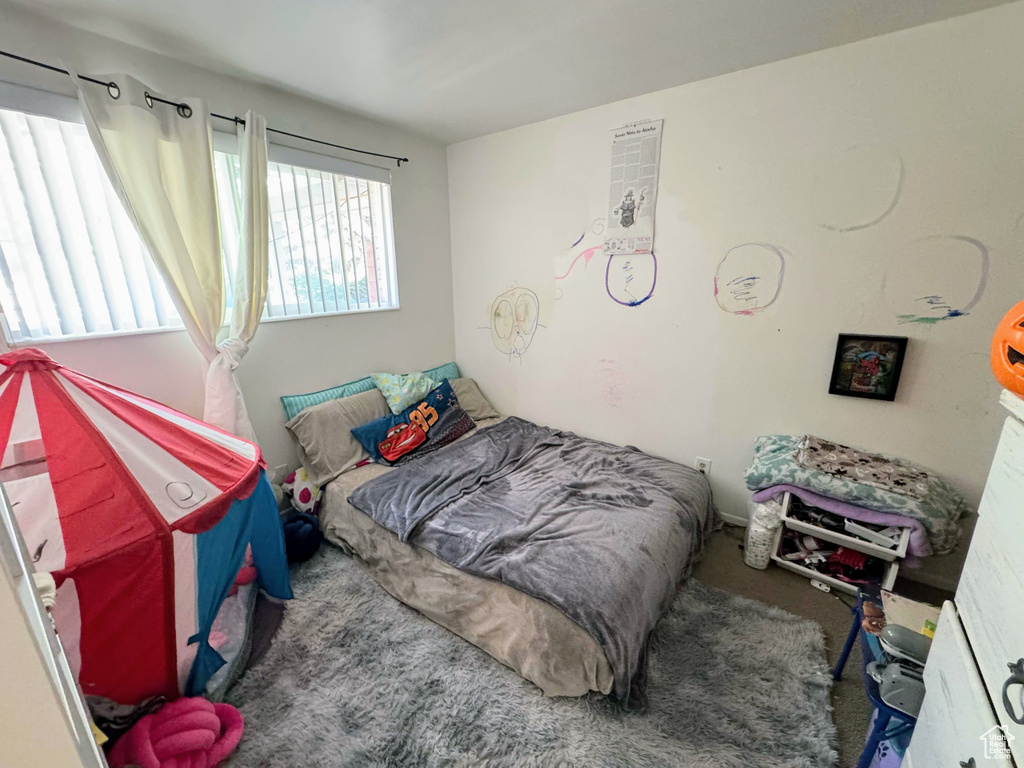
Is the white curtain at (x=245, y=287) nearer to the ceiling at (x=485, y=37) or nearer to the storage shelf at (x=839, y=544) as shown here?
the ceiling at (x=485, y=37)

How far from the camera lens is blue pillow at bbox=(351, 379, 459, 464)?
7.94 feet

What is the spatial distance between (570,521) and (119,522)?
5.10 feet

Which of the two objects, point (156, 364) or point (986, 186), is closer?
point (986, 186)

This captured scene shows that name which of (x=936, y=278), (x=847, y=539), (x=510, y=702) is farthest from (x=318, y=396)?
(x=936, y=278)

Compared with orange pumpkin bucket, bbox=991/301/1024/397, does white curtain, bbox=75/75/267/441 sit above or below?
above

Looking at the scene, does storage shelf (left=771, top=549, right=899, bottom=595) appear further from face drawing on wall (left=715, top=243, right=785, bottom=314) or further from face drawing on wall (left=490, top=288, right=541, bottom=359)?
face drawing on wall (left=490, top=288, right=541, bottom=359)

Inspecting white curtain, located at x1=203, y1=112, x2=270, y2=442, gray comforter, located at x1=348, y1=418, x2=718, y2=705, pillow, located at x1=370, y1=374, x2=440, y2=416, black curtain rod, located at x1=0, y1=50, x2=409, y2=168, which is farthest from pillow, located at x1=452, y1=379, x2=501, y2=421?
black curtain rod, located at x1=0, y1=50, x2=409, y2=168

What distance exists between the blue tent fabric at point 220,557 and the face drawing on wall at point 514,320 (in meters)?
1.79

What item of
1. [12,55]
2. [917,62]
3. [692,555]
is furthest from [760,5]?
[12,55]

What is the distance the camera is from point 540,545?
165 cm

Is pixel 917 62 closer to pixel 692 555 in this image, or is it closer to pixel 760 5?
pixel 760 5

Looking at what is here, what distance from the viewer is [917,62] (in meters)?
1.56

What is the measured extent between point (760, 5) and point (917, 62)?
0.70 meters

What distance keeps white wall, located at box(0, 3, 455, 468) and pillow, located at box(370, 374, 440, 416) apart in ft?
0.53
